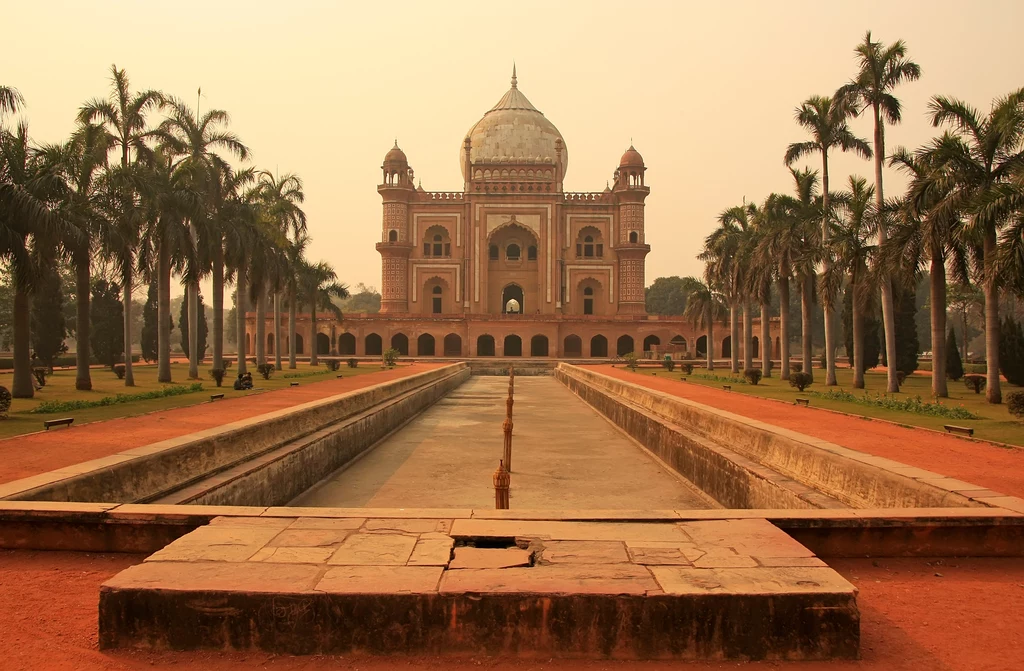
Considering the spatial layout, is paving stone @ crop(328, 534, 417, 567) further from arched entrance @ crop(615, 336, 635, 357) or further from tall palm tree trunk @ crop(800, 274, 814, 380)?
arched entrance @ crop(615, 336, 635, 357)

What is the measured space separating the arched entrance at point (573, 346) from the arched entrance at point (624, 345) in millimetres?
2566

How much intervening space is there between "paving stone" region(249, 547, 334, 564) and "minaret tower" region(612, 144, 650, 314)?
5038 cm

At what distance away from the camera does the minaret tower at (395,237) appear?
5416 centimetres

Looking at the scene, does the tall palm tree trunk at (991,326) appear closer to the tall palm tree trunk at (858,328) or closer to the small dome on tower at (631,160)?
the tall palm tree trunk at (858,328)

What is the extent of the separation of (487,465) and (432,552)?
7.73m

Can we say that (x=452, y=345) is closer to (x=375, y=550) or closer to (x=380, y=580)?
(x=375, y=550)

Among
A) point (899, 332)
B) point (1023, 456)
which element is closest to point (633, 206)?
point (899, 332)

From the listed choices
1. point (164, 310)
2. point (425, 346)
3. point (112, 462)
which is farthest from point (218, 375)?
point (425, 346)

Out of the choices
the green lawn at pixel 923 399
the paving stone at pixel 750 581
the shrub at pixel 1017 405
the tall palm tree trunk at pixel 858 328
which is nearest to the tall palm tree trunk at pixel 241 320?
the shrub at pixel 1017 405

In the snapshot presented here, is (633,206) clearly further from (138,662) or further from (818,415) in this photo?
(138,662)

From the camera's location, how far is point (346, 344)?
51594 mm

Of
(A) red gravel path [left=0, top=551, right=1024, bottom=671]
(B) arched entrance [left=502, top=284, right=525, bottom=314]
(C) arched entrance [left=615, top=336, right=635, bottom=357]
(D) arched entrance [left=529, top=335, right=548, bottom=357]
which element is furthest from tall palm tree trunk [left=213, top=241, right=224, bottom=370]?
(B) arched entrance [left=502, top=284, right=525, bottom=314]

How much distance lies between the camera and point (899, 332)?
31.6 meters

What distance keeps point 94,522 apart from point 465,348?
45062 millimetres
